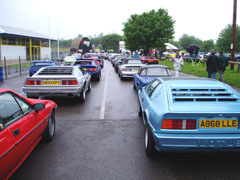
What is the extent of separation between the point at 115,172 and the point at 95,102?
5556mm

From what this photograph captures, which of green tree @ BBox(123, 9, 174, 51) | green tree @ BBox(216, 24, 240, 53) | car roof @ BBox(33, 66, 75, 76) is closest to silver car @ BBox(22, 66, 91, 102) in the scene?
car roof @ BBox(33, 66, 75, 76)

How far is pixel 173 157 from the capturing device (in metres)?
4.29

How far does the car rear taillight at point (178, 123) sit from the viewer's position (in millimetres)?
3588

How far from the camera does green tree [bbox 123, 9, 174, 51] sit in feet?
127

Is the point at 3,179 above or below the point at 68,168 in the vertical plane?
above

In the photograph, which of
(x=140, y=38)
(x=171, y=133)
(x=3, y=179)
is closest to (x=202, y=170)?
(x=171, y=133)

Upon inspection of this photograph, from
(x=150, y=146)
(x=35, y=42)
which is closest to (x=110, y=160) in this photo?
(x=150, y=146)

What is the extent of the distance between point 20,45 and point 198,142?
3992 centimetres

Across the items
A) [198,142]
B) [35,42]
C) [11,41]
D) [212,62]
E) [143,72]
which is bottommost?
[198,142]

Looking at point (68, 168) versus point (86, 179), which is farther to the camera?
point (68, 168)

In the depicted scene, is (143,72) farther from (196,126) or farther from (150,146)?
(196,126)

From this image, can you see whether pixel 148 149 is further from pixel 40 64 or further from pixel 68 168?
pixel 40 64

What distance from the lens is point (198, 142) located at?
3494mm

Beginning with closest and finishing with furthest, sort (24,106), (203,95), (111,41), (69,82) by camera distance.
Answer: (24,106), (203,95), (69,82), (111,41)
